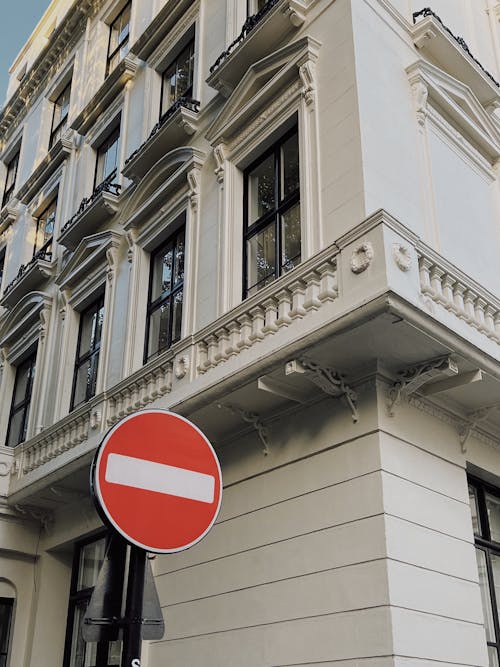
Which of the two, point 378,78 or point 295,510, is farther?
point 378,78

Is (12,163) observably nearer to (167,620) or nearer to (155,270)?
(155,270)

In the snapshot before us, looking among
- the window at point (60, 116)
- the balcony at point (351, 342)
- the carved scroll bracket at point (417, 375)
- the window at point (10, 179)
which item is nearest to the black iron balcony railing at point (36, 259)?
the window at point (60, 116)

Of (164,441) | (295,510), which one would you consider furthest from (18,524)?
(164,441)

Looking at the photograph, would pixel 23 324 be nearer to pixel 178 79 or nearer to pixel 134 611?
pixel 178 79

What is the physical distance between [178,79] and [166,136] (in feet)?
7.66

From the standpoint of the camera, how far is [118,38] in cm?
1781

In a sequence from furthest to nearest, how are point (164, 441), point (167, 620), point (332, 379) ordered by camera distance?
point (167, 620)
point (332, 379)
point (164, 441)

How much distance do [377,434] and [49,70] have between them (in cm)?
1758

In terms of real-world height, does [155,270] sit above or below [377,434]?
above

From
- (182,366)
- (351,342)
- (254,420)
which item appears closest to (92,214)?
(182,366)

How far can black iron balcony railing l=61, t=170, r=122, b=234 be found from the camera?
560 inches

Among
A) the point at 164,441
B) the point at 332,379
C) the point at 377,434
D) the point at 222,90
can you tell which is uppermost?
the point at 222,90

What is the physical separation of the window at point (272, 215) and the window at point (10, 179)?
1357cm

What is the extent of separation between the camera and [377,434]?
24.5 ft
